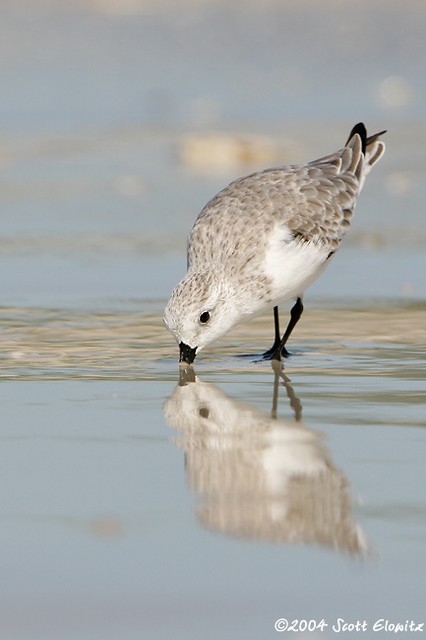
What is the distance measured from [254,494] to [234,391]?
169 cm

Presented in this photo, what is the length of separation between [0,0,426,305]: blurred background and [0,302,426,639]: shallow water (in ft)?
6.48

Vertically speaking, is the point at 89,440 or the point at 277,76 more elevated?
the point at 277,76

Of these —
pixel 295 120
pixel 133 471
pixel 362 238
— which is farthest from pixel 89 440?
pixel 295 120

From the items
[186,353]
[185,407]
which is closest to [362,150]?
[186,353]

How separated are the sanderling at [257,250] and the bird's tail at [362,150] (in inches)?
16.0

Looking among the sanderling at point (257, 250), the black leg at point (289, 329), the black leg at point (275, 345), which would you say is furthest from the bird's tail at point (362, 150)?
the black leg at point (275, 345)

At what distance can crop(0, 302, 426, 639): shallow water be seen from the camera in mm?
3510

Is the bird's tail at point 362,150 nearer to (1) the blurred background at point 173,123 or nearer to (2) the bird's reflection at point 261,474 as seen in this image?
(1) the blurred background at point 173,123

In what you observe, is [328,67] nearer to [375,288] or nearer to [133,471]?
[375,288]

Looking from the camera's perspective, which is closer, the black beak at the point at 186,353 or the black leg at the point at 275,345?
the black beak at the point at 186,353

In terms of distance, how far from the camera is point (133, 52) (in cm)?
2003

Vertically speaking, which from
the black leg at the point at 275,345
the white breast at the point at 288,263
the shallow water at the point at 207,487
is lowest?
the shallow water at the point at 207,487

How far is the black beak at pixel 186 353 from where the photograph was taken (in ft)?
21.2

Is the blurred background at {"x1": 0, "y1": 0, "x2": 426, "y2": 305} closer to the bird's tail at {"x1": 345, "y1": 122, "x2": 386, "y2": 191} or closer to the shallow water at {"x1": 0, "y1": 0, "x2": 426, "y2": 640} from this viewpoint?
the shallow water at {"x1": 0, "y1": 0, "x2": 426, "y2": 640}
